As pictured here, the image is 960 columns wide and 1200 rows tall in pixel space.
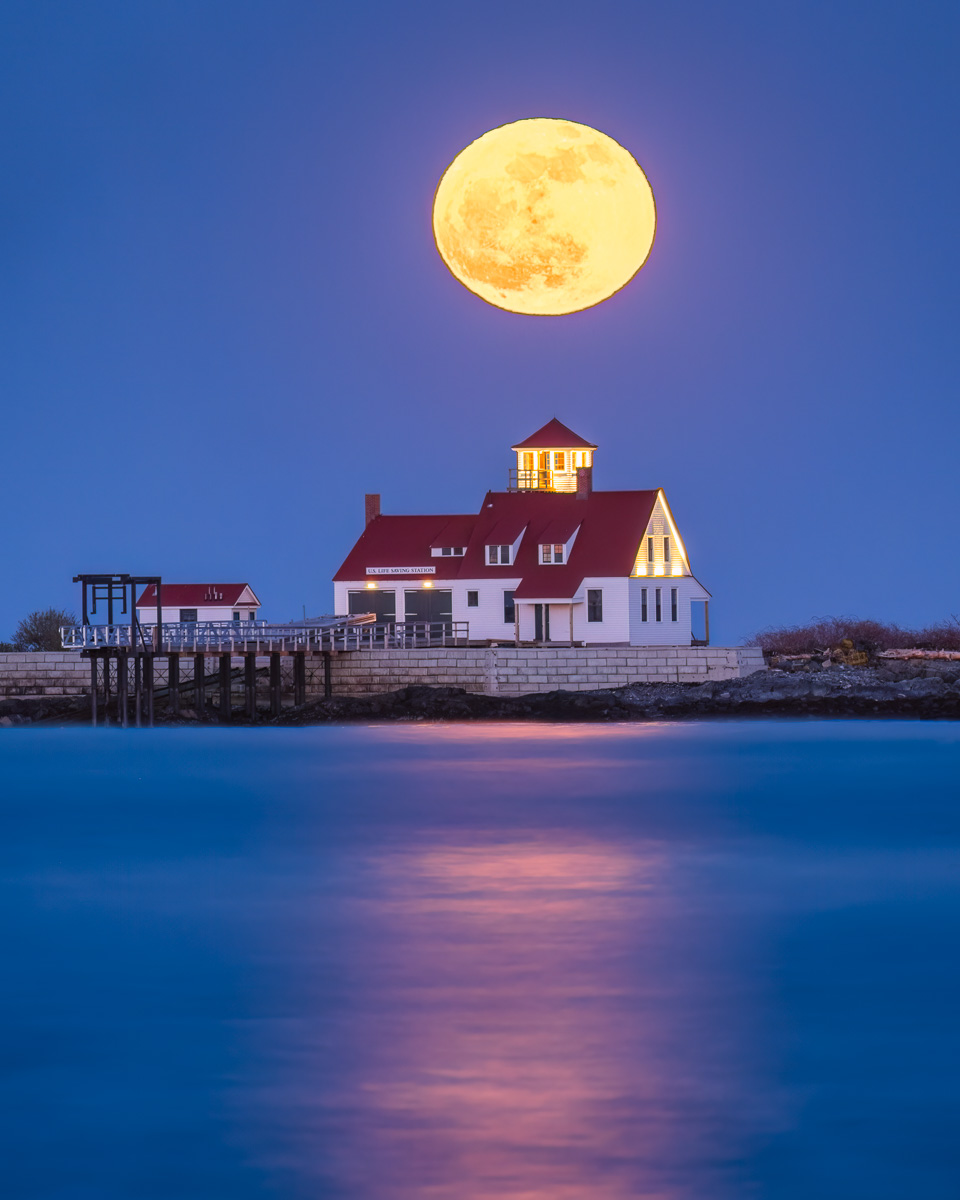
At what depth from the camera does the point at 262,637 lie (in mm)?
41469

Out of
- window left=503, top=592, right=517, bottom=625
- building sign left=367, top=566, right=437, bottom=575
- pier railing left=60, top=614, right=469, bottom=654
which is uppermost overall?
Answer: building sign left=367, top=566, right=437, bottom=575

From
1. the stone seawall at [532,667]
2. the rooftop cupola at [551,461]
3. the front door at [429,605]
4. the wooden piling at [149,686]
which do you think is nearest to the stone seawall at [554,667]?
the stone seawall at [532,667]

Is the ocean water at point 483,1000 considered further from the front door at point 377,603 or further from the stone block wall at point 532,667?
the front door at point 377,603

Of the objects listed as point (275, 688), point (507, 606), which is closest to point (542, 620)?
point (507, 606)

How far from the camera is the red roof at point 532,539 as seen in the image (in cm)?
4516

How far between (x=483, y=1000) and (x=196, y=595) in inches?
1823

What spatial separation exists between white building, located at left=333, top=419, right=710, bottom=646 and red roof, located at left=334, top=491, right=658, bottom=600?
41 millimetres

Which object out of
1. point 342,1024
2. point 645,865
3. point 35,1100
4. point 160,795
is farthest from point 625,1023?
point 160,795

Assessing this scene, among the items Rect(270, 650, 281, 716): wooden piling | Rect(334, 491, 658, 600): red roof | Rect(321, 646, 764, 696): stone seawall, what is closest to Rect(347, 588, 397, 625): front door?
Rect(334, 491, 658, 600): red roof

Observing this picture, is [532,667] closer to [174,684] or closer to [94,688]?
[174,684]

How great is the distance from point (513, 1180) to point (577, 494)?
138ft

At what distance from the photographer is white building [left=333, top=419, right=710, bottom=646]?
44.9m

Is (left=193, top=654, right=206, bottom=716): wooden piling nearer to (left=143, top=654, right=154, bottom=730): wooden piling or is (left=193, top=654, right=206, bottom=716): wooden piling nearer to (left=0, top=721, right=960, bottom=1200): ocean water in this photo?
(left=143, top=654, right=154, bottom=730): wooden piling

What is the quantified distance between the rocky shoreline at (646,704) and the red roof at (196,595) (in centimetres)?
1411
